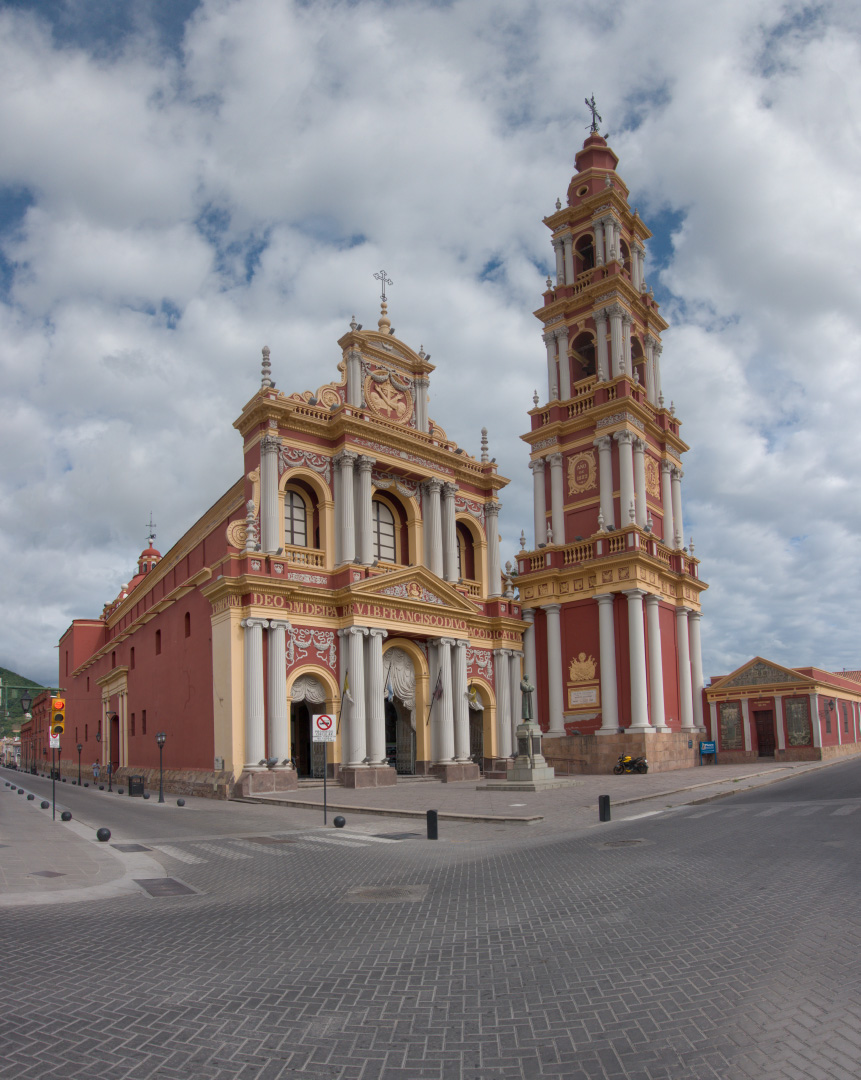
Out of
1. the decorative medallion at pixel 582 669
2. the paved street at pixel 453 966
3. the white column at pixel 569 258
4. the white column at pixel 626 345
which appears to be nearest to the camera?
the paved street at pixel 453 966

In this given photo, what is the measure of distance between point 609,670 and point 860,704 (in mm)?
32470

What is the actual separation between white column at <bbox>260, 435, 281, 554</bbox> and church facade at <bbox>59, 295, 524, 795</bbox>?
6cm

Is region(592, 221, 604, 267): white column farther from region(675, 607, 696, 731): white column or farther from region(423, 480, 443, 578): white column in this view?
region(675, 607, 696, 731): white column

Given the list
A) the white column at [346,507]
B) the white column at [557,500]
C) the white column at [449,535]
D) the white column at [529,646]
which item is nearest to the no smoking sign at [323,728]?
the white column at [346,507]

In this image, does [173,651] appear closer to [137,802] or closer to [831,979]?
[137,802]

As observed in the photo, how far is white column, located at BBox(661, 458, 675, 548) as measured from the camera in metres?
43.1

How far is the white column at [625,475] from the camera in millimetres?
38562

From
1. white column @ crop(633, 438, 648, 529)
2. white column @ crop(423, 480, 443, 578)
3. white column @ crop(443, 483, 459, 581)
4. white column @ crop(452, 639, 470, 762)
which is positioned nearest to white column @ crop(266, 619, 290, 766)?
white column @ crop(452, 639, 470, 762)

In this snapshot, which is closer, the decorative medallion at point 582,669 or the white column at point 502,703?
the decorative medallion at point 582,669

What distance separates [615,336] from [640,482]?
7575 millimetres

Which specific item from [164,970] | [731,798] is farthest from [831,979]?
[731,798]

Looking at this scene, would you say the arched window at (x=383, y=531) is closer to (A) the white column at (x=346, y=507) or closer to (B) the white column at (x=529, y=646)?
(A) the white column at (x=346, y=507)

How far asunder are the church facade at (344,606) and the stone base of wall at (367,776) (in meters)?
0.05

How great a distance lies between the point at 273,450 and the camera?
3159cm
